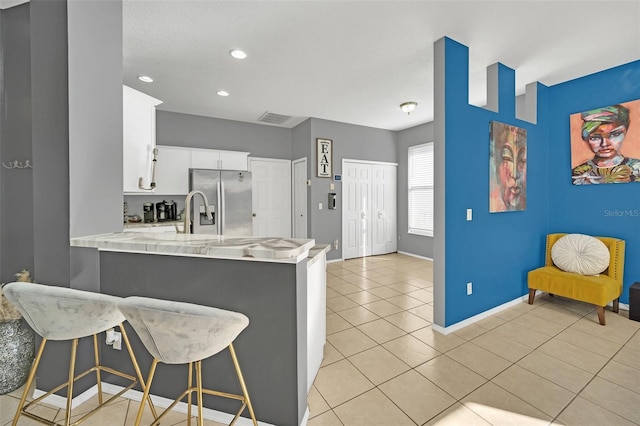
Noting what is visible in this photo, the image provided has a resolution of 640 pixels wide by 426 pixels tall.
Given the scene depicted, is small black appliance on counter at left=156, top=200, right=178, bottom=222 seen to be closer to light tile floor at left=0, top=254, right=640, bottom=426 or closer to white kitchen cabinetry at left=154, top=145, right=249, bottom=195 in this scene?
white kitchen cabinetry at left=154, top=145, right=249, bottom=195

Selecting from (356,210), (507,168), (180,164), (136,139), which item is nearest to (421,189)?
(356,210)

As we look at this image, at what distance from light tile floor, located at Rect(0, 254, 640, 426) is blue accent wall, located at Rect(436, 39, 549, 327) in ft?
1.08

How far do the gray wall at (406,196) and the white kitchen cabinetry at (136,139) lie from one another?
15.7ft

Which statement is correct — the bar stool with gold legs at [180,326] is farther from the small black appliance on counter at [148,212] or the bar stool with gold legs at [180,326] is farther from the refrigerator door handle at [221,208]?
the small black appliance on counter at [148,212]

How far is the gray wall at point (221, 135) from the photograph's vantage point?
15.7ft

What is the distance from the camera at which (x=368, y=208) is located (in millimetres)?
5980

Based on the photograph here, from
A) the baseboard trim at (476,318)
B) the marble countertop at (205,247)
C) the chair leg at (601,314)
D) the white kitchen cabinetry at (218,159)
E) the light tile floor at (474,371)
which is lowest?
the light tile floor at (474,371)

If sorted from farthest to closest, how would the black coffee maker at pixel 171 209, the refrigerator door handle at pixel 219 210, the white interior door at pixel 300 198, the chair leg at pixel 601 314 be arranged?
the white interior door at pixel 300 198 → the black coffee maker at pixel 171 209 → the refrigerator door handle at pixel 219 210 → the chair leg at pixel 601 314

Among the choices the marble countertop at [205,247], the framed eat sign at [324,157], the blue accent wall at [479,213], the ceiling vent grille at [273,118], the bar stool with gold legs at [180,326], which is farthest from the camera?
the framed eat sign at [324,157]

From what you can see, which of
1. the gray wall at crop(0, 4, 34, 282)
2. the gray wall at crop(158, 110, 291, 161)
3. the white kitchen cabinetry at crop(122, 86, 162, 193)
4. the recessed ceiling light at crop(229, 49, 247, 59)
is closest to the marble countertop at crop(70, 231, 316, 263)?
the white kitchen cabinetry at crop(122, 86, 162, 193)

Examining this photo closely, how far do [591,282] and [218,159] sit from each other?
5141 mm

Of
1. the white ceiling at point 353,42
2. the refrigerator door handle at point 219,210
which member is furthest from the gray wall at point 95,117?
the refrigerator door handle at point 219,210

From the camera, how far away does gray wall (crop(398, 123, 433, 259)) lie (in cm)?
568

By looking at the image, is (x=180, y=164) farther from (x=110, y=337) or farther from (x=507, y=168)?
(x=507, y=168)
